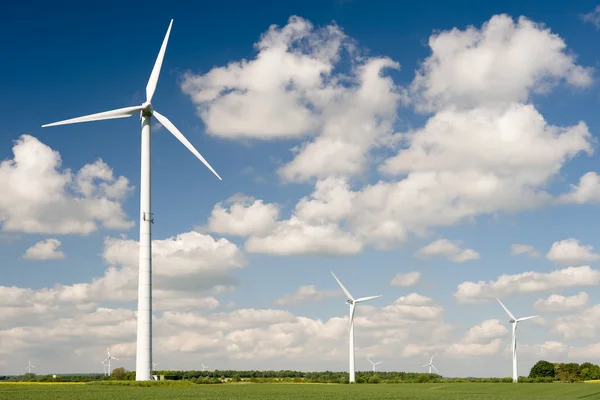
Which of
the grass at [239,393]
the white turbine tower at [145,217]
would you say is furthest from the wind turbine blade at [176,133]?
the grass at [239,393]

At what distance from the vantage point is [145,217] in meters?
80.2

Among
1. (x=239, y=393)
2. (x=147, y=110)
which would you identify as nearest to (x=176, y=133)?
(x=147, y=110)

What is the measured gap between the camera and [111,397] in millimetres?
58844

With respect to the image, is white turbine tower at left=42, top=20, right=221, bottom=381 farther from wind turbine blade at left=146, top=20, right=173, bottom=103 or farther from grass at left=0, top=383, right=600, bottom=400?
grass at left=0, top=383, right=600, bottom=400

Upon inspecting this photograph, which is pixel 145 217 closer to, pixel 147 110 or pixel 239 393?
pixel 147 110

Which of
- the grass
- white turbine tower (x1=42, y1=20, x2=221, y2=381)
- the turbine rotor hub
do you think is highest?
the turbine rotor hub

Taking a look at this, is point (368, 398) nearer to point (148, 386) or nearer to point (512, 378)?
point (148, 386)

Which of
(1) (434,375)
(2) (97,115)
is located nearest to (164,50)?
(2) (97,115)

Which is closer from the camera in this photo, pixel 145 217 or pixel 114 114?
pixel 145 217

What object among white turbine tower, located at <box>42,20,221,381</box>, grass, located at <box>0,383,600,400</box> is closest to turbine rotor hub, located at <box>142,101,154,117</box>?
white turbine tower, located at <box>42,20,221,381</box>

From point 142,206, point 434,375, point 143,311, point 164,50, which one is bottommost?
point 434,375

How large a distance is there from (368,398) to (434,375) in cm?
13090

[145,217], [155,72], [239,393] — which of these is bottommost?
[239,393]

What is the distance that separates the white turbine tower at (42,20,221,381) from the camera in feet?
254
